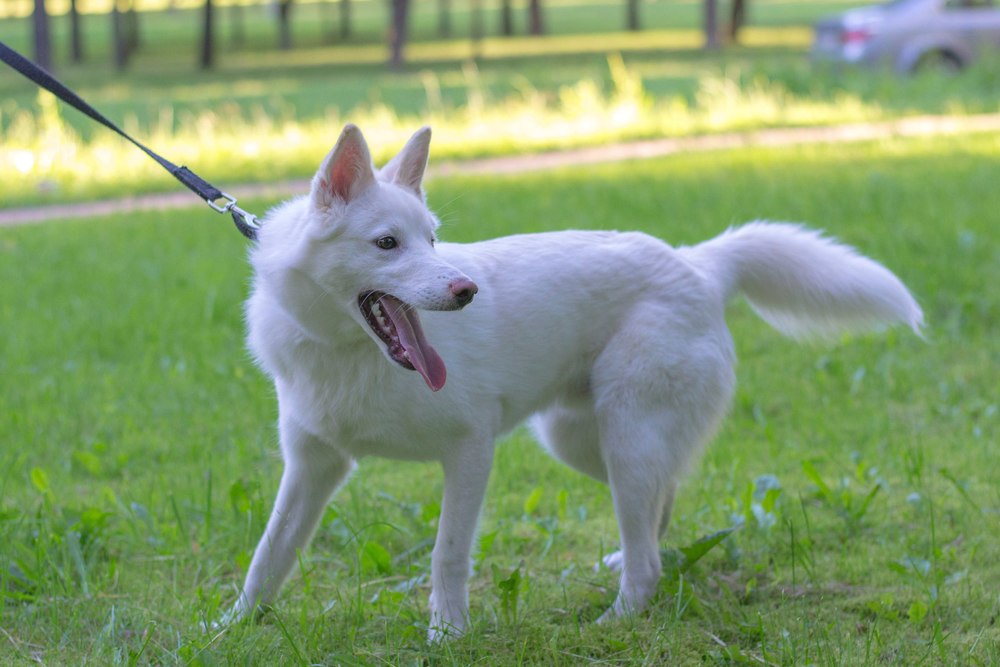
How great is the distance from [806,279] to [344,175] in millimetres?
1699

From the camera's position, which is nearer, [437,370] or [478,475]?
[437,370]

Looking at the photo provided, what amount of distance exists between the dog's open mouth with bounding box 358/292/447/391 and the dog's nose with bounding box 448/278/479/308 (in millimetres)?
195

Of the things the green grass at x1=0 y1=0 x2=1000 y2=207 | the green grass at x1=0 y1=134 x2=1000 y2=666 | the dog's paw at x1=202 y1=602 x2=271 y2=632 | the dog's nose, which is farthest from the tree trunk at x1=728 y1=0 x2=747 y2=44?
the dog's nose

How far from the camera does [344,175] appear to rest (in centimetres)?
329

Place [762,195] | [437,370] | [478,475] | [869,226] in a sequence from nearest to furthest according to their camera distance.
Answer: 1. [437,370]
2. [478,475]
3. [869,226]
4. [762,195]

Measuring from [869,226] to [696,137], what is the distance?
5381mm

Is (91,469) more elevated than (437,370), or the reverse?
(437,370)

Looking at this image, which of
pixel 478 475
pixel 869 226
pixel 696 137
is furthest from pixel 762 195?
pixel 478 475

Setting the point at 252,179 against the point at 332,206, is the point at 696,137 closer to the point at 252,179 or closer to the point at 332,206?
the point at 252,179

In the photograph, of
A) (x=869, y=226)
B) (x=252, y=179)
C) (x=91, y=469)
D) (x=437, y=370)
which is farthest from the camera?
(x=252, y=179)

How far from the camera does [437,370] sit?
328 centimetres

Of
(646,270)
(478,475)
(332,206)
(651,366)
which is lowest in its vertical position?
(478,475)

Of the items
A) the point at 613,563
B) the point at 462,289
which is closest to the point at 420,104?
the point at 613,563

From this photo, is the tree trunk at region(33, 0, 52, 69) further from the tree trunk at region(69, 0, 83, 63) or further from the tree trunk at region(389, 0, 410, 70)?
the tree trunk at region(69, 0, 83, 63)
